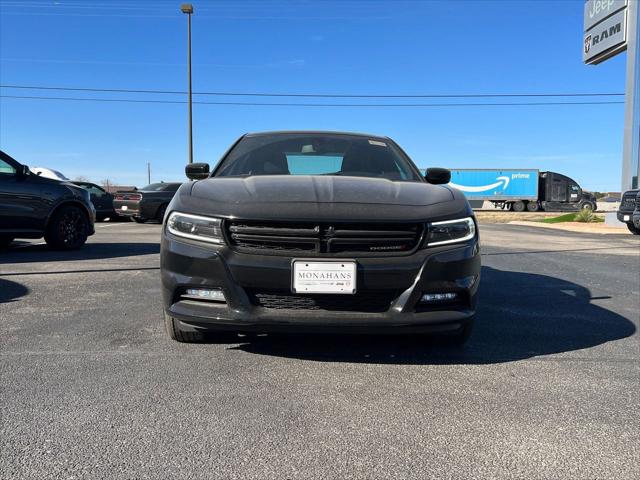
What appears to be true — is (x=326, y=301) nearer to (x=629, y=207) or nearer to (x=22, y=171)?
Answer: (x=22, y=171)

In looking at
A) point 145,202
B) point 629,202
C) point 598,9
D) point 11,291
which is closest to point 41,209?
point 11,291

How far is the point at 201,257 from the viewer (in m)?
2.88

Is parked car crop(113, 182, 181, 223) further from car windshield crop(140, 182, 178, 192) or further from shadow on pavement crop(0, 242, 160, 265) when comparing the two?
shadow on pavement crop(0, 242, 160, 265)

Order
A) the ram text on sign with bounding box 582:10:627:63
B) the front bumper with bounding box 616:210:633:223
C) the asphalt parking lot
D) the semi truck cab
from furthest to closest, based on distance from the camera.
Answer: the semi truck cab < the ram text on sign with bounding box 582:10:627:63 < the front bumper with bounding box 616:210:633:223 < the asphalt parking lot

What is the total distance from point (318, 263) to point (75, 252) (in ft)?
22.4

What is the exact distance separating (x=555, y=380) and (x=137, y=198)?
1518 centimetres

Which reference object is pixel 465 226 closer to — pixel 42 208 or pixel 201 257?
pixel 201 257

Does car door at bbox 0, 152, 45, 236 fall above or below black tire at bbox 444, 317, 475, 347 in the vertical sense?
above

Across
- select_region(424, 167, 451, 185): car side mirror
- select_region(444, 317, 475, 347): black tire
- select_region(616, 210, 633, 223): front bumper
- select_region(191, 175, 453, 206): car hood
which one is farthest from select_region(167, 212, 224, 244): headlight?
select_region(616, 210, 633, 223): front bumper

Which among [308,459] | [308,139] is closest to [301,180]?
[308,139]

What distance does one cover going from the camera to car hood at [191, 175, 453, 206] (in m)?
3.03

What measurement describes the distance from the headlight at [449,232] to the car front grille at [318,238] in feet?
0.39

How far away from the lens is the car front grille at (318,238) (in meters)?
2.84

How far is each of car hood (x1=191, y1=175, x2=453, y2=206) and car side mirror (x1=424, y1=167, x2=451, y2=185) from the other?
43cm
